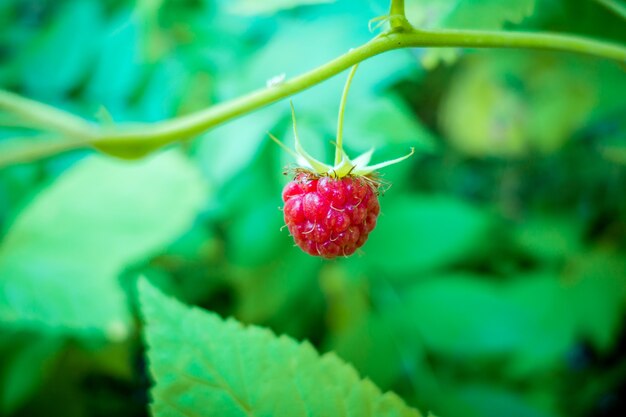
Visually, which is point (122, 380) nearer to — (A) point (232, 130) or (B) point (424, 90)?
(A) point (232, 130)

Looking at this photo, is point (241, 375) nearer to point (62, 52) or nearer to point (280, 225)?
point (280, 225)

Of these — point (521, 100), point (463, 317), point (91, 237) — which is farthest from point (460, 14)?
point (521, 100)

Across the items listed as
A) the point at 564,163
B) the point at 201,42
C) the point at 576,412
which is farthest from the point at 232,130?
the point at 564,163

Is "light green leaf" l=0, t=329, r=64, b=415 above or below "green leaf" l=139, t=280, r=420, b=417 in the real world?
above

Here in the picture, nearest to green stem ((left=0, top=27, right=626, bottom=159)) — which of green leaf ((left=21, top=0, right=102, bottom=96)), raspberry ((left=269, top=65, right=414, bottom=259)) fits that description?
raspberry ((left=269, top=65, right=414, bottom=259))

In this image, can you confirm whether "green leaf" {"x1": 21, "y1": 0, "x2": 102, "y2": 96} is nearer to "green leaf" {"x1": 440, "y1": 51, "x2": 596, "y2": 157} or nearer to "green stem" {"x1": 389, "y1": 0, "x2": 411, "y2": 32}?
"green leaf" {"x1": 440, "y1": 51, "x2": 596, "y2": 157}

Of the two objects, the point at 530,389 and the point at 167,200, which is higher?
the point at 167,200
